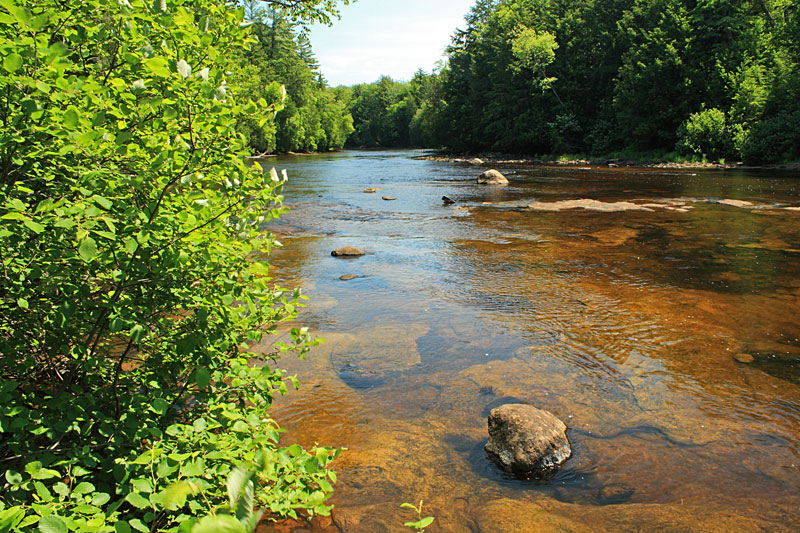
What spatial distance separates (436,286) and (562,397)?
15.1 feet

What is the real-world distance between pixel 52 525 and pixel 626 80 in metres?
52.1

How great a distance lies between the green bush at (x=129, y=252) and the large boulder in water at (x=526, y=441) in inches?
86.4

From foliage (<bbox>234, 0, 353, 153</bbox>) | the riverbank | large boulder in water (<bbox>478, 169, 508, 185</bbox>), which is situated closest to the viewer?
large boulder in water (<bbox>478, 169, 508, 185</bbox>)

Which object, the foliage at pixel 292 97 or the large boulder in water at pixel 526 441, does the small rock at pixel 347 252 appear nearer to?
the large boulder in water at pixel 526 441

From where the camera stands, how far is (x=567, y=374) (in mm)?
6098

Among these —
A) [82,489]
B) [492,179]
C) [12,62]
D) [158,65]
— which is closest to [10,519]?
[82,489]

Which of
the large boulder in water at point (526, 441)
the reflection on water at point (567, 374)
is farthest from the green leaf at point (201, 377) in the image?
the large boulder in water at point (526, 441)

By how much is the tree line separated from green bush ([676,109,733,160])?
0.25 feet

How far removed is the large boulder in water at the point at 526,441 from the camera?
440 centimetres

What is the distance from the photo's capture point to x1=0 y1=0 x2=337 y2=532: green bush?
221 cm

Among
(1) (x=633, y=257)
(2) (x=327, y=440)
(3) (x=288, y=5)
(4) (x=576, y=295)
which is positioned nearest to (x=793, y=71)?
(1) (x=633, y=257)

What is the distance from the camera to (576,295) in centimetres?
902

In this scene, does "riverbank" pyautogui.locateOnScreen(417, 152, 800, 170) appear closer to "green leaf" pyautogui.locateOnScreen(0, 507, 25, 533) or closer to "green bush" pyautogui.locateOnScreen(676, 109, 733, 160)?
"green bush" pyautogui.locateOnScreen(676, 109, 733, 160)

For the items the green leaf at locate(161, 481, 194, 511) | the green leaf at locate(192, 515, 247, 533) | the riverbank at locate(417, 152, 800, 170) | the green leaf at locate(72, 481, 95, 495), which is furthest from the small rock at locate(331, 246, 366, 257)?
the riverbank at locate(417, 152, 800, 170)
